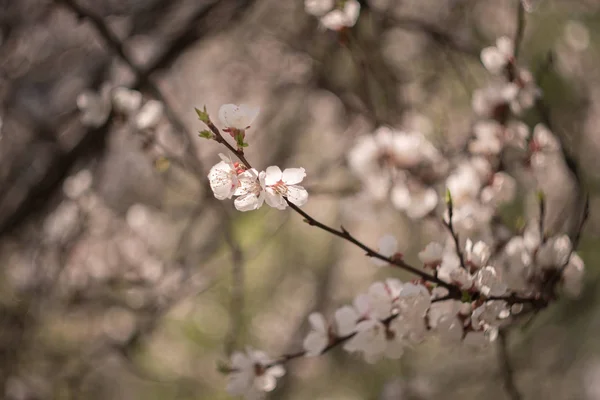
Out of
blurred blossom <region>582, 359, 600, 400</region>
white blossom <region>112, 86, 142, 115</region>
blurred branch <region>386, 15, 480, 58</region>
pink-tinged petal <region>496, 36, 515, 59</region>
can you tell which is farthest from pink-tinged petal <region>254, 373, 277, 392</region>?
blurred blossom <region>582, 359, 600, 400</region>

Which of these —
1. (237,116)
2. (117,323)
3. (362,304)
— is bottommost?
(117,323)

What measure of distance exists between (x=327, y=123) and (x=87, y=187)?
1190mm

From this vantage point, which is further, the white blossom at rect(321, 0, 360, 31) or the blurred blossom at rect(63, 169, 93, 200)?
the blurred blossom at rect(63, 169, 93, 200)

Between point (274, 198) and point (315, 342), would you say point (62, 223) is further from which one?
point (274, 198)

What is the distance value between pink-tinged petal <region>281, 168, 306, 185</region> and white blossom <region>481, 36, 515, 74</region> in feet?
2.04

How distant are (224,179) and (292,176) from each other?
0.08 m

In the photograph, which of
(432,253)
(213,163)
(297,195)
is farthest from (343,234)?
(213,163)

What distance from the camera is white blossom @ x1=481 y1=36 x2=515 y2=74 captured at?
3.53 feet

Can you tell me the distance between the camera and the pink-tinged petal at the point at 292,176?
0.64m

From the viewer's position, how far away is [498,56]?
108 cm

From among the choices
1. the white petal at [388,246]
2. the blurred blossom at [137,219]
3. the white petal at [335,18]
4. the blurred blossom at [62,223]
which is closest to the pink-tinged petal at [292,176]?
the white petal at [388,246]

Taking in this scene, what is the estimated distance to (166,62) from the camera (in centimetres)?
142

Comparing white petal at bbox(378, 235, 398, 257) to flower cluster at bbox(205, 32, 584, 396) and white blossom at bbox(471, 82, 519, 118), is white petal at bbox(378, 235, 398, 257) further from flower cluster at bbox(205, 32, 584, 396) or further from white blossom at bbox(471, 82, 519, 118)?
white blossom at bbox(471, 82, 519, 118)

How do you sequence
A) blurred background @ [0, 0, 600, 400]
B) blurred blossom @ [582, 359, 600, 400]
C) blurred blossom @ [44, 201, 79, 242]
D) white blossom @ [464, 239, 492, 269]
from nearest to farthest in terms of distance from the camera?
white blossom @ [464, 239, 492, 269] → blurred background @ [0, 0, 600, 400] → blurred blossom @ [44, 201, 79, 242] → blurred blossom @ [582, 359, 600, 400]
